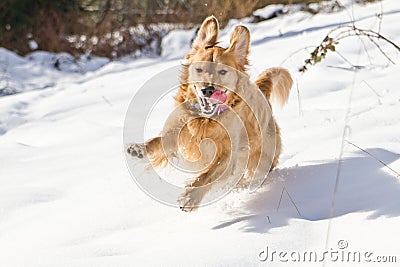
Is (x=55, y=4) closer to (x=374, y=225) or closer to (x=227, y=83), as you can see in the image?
(x=227, y=83)

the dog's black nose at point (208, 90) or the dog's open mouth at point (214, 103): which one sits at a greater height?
the dog's black nose at point (208, 90)

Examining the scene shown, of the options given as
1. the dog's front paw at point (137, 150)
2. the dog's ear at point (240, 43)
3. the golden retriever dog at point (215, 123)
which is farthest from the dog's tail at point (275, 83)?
the dog's front paw at point (137, 150)

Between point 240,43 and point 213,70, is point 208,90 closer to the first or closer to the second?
point 213,70

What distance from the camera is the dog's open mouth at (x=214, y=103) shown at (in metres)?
2.65

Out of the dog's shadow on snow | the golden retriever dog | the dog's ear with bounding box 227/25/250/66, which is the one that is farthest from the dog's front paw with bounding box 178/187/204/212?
the dog's ear with bounding box 227/25/250/66

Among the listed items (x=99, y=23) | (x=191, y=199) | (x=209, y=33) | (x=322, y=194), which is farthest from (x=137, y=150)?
(x=99, y=23)

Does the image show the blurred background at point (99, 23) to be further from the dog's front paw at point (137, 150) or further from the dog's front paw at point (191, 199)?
the dog's front paw at point (191, 199)

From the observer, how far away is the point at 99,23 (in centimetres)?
1070

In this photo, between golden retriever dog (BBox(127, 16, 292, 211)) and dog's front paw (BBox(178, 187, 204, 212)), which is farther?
golden retriever dog (BBox(127, 16, 292, 211))

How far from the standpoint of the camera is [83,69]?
28.6ft

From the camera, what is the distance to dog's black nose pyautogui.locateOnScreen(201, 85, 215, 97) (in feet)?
8.61

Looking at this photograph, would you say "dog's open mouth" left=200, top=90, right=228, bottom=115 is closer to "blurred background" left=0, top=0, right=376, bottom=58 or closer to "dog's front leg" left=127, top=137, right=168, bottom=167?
"dog's front leg" left=127, top=137, right=168, bottom=167

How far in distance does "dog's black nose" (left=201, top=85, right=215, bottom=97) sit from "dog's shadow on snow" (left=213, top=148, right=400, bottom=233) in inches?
22.3

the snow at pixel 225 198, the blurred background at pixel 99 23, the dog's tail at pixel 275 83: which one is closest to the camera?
the snow at pixel 225 198
